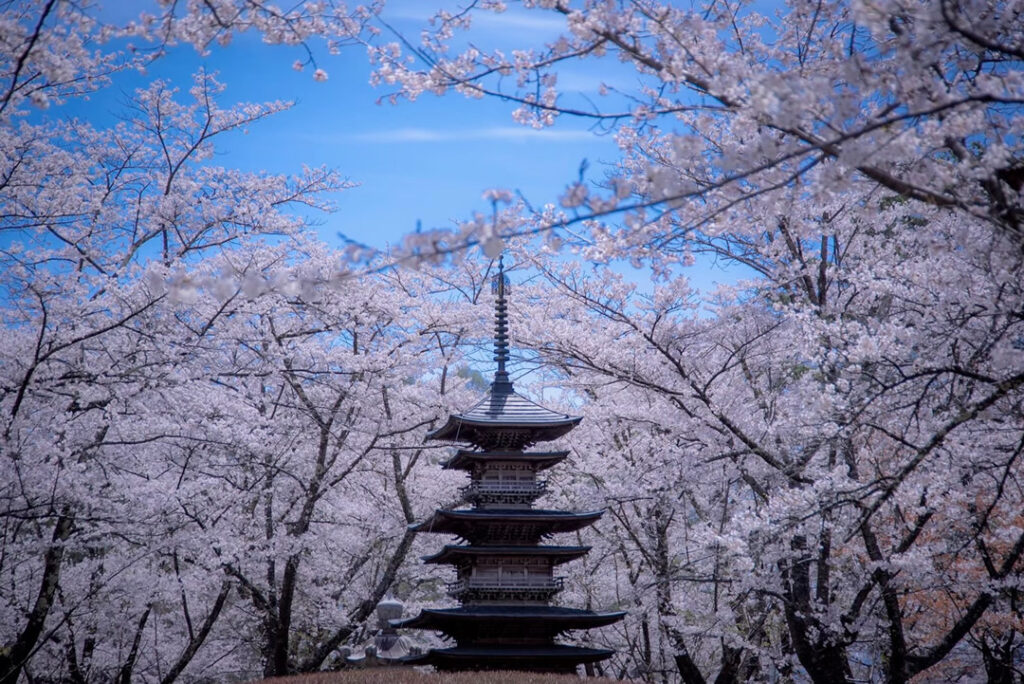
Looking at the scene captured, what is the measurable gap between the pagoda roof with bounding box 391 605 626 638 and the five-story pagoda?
2cm

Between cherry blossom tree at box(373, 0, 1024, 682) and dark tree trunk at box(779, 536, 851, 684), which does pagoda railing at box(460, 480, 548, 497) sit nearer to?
cherry blossom tree at box(373, 0, 1024, 682)

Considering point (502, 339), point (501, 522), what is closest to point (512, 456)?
point (501, 522)

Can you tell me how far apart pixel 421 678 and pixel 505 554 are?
3786 millimetres

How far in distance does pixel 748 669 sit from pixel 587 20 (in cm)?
1362

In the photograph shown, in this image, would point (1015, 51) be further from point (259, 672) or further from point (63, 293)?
point (259, 672)

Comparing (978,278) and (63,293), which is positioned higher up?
(63,293)

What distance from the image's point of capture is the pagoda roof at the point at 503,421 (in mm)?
12852

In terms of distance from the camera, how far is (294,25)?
4.48 meters

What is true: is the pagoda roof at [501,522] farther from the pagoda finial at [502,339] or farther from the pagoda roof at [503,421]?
the pagoda finial at [502,339]

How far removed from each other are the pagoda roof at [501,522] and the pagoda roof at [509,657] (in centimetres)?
174

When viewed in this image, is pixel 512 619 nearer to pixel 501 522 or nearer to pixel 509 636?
pixel 509 636

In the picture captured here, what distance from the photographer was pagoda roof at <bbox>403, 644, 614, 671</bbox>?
38.8 feet

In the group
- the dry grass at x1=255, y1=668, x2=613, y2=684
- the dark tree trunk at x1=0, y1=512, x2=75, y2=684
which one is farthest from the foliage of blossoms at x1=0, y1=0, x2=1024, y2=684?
the dry grass at x1=255, y1=668, x2=613, y2=684

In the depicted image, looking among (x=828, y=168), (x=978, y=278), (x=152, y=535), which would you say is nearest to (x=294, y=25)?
(x=828, y=168)
